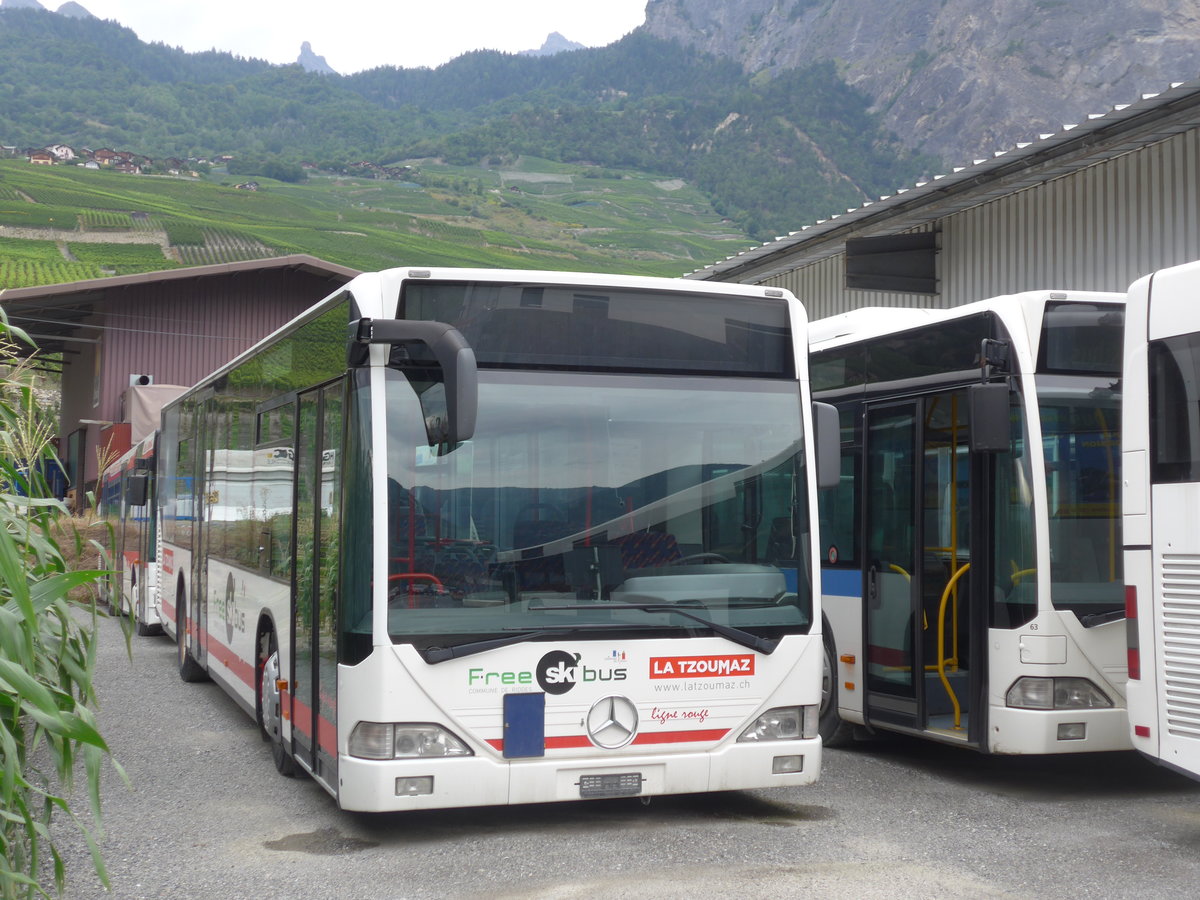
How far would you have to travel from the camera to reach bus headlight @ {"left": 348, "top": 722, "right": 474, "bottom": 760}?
5.77m

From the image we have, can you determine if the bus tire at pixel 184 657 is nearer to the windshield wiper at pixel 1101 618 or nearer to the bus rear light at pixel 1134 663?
the windshield wiper at pixel 1101 618

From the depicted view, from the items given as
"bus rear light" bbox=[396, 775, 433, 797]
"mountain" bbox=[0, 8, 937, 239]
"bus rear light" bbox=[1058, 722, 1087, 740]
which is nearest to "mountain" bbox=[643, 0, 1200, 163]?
"mountain" bbox=[0, 8, 937, 239]

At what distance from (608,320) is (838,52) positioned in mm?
165651

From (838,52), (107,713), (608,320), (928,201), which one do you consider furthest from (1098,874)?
(838,52)

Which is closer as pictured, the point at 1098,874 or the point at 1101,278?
the point at 1098,874

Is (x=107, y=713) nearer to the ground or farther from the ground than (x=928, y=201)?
nearer to the ground

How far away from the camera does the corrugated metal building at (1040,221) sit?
10.6 m

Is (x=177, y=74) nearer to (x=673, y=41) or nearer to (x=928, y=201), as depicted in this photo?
(x=673, y=41)

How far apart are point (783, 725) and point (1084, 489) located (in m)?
2.23

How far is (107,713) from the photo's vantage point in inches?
415

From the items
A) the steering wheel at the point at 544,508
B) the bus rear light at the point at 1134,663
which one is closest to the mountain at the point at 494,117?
the bus rear light at the point at 1134,663

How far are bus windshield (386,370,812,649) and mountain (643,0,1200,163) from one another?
12203 centimetres

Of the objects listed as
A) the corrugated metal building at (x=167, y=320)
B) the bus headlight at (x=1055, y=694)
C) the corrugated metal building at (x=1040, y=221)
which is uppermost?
the corrugated metal building at (x=167, y=320)

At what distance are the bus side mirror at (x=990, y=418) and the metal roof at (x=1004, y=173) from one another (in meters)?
3.77
